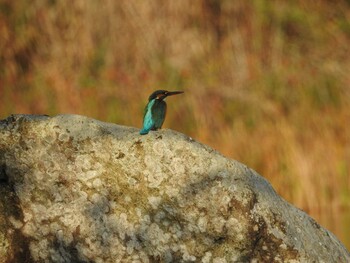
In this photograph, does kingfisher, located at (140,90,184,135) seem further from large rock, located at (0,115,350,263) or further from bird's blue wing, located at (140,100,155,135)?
large rock, located at (0,115,350,263)

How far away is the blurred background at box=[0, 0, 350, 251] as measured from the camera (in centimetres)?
1031

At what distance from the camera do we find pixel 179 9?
38.3 ft

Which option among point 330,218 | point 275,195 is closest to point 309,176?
point 330,218

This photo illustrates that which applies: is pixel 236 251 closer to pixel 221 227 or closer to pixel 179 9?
pixel 221 227

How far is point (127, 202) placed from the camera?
3.94 metres

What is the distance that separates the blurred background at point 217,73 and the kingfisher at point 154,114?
4.37 meters

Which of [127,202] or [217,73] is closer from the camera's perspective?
[127,202]

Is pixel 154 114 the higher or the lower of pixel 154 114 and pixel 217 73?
the higher

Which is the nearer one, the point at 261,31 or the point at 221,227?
the point at 221,227

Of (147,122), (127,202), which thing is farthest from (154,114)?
(127,202)

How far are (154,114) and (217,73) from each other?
21.3ft

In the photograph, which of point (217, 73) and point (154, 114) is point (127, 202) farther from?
point (217, 73)

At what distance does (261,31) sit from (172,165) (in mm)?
7941

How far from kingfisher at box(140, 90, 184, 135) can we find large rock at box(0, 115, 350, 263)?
18 cm
